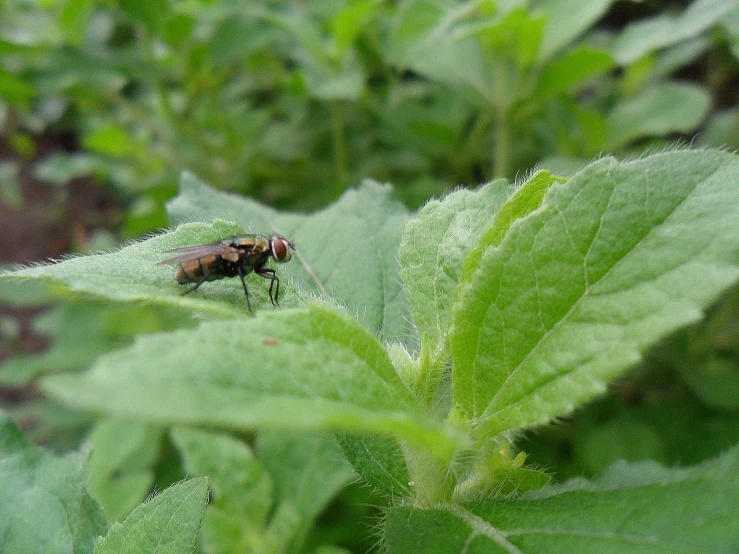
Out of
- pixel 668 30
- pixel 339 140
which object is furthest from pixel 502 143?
pixel 339 140

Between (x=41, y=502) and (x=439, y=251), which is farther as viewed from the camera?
(x=41, y=502)

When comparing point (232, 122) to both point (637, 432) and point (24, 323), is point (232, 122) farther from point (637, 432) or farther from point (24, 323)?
point (24, 323)

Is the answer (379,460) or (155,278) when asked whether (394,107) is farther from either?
(379,460)

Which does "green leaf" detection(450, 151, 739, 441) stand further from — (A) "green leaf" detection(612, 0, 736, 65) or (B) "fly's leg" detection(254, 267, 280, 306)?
(A) "green leaf" detection(612, 0, 736, 65)

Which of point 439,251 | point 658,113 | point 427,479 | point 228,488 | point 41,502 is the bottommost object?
point 228,488

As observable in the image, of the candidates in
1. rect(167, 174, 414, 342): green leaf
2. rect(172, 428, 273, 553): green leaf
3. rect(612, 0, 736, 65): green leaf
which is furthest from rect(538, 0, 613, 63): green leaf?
rect(172, 428, 273, 553): green leaf

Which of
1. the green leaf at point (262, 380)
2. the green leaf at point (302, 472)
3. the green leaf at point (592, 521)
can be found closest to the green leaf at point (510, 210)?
the green leaf at point (262, 380)
